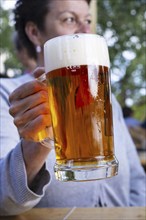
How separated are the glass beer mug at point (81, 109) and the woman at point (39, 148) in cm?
9

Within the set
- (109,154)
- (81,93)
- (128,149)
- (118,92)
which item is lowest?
(118,92)

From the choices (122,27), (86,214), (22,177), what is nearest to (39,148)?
(22,177)

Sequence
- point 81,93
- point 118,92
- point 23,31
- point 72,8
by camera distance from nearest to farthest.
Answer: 1. point 81,93
2. point 72,8
3. point 23,31
4. point 118,92

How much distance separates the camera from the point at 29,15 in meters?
1.36

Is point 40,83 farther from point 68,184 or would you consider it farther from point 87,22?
point 87,22

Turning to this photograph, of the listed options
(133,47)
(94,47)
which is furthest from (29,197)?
(133,47)

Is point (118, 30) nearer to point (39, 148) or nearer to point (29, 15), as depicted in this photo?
point (29, 15)

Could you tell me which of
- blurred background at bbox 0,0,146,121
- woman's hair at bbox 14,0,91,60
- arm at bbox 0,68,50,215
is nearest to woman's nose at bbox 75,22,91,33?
woman's hair at bbox 14,0,91,60

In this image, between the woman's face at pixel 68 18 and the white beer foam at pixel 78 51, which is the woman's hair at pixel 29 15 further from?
the white beer foam at pixel 78 51

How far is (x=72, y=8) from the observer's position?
1.24m

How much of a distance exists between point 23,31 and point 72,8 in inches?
9.7

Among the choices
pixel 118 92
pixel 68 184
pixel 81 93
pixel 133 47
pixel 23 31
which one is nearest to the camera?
pixel 81 93

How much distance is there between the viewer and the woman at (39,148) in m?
0.74

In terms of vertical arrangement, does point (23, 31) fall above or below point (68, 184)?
above
